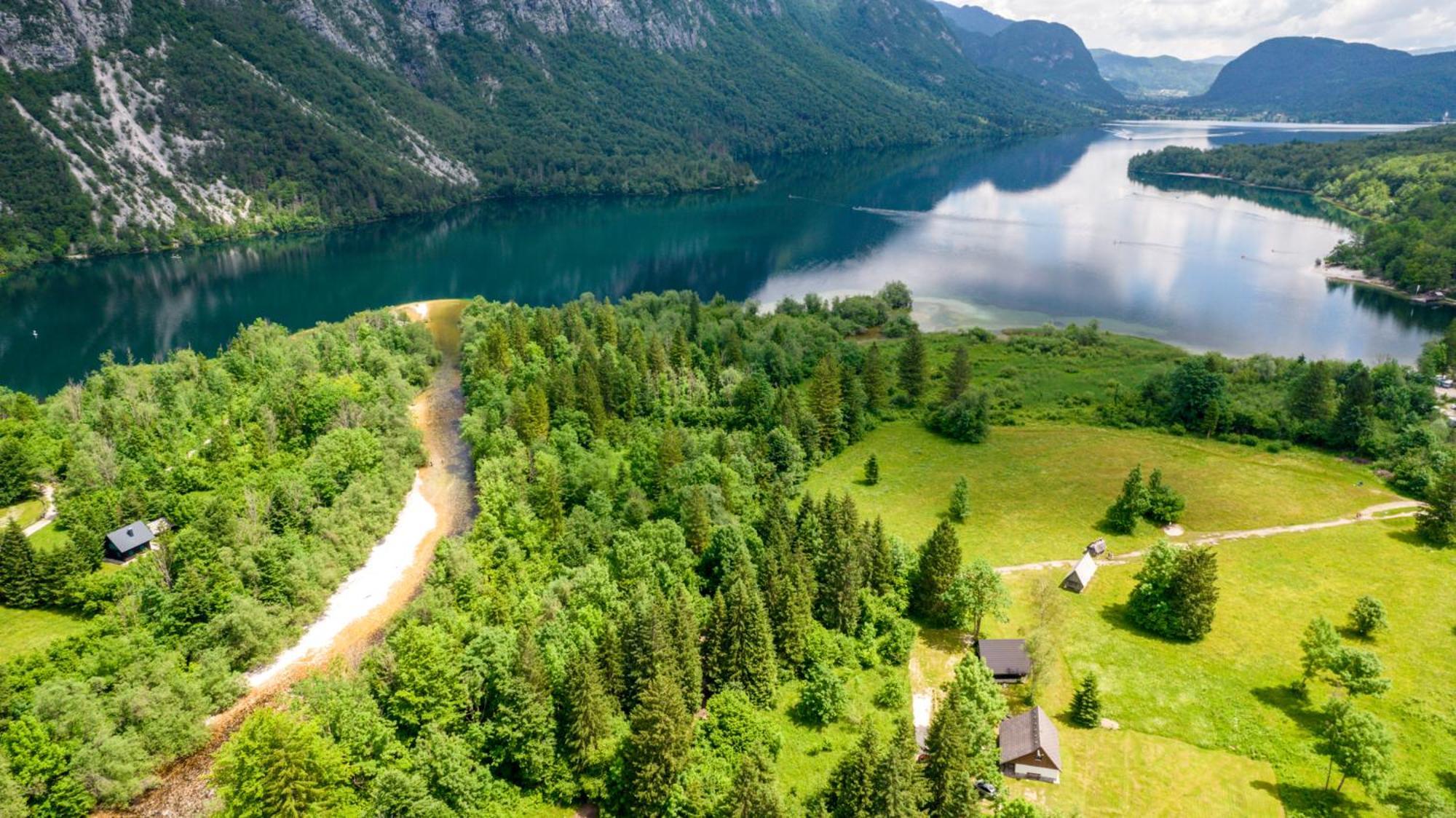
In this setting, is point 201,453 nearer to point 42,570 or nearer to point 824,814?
point 42,570

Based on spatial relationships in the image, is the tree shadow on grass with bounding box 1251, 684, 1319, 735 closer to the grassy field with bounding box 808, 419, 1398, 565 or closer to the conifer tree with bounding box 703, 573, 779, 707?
the grassy field with bounding box 808, 419, 1398, 565

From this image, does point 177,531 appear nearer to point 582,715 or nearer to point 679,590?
point 582,715

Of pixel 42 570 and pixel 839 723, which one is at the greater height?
pixel 42 570

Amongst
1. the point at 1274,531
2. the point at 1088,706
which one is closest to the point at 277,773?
the point at 1088,706

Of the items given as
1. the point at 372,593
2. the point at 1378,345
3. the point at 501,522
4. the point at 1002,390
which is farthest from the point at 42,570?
the point at 1378,345

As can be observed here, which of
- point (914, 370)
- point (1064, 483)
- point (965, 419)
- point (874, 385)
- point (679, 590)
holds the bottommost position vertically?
point (1064, 483)

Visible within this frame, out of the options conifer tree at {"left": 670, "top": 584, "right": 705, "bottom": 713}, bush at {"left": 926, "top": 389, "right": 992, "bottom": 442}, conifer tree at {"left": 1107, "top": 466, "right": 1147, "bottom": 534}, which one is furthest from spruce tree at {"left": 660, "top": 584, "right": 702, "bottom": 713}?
bush at {"left": 926, "top": 389, "right": 992, "bottom": 442}

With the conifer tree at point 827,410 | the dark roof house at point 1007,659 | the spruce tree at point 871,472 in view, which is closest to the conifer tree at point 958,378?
the conifer tree at point 827,410

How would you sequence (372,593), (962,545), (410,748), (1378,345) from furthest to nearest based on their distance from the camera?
(1378,345) → (962,545) → (372,593) → (410,748)
